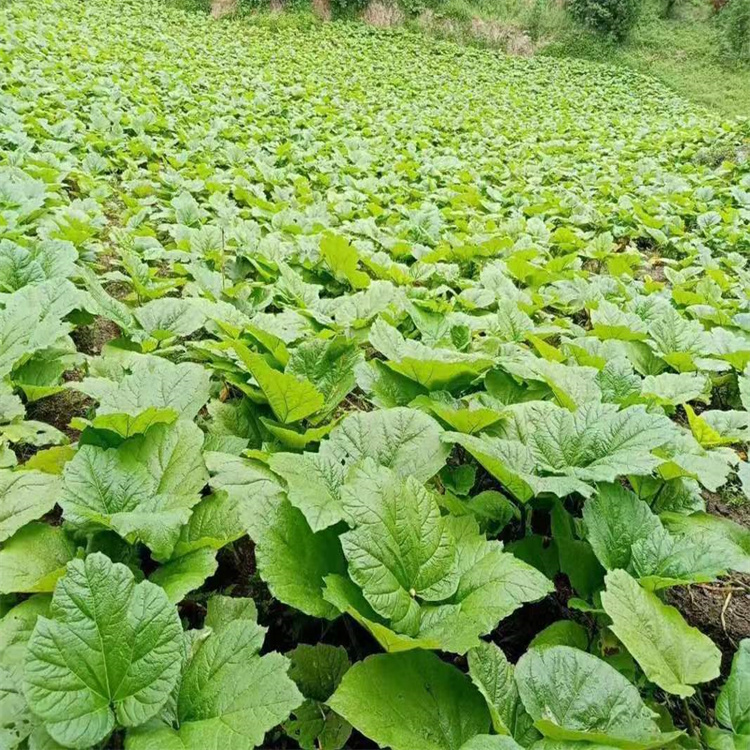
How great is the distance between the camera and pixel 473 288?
2982 mm

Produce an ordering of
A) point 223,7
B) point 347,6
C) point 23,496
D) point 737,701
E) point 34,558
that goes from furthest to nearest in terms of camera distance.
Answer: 1. point 347,6
2. point 223,7
3. point 23,496
4. point 34,558
5. point 737,701

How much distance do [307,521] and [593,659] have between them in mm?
563

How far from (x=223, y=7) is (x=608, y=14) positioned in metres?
12.6

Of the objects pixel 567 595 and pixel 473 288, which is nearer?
pixel 567 595

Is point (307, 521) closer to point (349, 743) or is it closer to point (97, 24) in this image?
point (349, 743)

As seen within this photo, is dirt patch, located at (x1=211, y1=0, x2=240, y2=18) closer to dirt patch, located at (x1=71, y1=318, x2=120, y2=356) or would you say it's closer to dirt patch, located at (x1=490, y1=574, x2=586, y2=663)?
dirt patch, located at (x1=71, y1=318, x2=120, y2=356)

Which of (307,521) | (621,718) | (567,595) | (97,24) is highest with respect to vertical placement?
(97,24)

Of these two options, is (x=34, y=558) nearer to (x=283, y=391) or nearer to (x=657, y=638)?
(x=283, y=391)

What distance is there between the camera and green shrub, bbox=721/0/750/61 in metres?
18.5

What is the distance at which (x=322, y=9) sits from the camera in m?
18.3

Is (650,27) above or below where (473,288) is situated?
above

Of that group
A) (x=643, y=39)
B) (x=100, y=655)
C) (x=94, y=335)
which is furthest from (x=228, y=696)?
(x=643, y=39)

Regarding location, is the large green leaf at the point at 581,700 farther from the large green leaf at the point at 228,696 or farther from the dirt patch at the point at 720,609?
the dirt patch at the point at 720,609

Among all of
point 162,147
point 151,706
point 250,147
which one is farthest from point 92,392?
point 250,147
